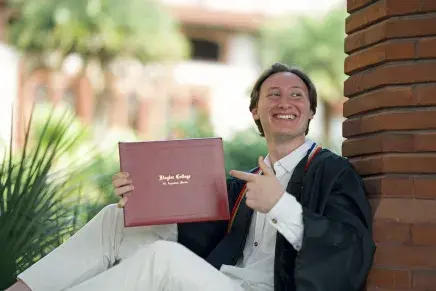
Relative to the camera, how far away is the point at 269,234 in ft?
11.8

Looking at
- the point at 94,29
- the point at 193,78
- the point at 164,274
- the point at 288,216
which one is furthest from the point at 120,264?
the point at 193,78

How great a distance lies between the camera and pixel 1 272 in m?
4.20

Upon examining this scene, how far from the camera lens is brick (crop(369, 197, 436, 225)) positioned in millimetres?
3215

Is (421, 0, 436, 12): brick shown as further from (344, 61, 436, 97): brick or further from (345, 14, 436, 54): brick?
(344, 61, 436, 97): brick

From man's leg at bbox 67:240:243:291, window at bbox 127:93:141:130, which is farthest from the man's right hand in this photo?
window at bbox 127:93:141:130

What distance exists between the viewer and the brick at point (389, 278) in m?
3.21

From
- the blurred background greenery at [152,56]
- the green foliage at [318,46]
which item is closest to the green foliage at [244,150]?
the blurred background greenery at [152,56]

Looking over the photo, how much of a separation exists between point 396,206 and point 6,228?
1.93m

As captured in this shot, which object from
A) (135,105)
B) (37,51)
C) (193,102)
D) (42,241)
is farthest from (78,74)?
(42,241)

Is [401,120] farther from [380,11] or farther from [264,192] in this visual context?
[264,192]

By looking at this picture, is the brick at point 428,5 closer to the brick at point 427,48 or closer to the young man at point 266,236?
the brick at point 427,48

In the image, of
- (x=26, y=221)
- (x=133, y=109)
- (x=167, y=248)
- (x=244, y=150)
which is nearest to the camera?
(x=167, y=248)

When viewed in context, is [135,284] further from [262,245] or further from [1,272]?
[1,272]

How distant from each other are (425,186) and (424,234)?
17cm
